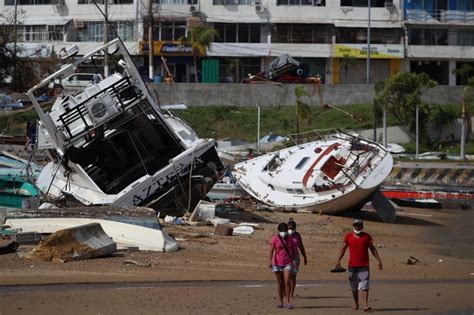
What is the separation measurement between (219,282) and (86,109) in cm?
983

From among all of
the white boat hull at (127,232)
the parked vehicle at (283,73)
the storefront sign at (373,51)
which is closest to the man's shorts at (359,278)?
the white boat hull at (127,232)

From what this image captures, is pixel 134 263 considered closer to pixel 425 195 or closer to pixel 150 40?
pixel 425 195

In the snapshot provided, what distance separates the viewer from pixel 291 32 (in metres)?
67.2

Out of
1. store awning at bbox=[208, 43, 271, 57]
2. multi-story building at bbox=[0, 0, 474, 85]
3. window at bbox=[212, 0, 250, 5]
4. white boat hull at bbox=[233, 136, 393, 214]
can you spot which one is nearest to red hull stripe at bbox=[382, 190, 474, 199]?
white boat hull at bbox=[233, 136, 393, 214]

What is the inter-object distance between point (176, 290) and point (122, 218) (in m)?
5.10

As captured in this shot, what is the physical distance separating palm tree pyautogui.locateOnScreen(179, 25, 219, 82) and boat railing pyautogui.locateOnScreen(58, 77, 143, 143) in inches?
1472

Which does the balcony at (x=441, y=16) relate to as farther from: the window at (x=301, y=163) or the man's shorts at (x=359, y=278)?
the man's shorts at (x=359, y=278)

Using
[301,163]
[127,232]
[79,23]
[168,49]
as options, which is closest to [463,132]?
[301,163]

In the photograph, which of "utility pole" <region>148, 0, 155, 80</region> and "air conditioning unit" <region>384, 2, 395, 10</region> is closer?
"utility pole" <region>148, 0, 155, 80</region>

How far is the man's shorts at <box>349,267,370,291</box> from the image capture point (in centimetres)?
1405

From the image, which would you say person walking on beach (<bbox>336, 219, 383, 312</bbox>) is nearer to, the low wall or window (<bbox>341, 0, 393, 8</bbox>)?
the low wall

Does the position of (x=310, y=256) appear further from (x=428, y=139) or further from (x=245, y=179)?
(x=428, y=139)

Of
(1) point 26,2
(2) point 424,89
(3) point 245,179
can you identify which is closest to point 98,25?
(1) point 26,2

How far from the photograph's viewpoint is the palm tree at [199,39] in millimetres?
63094
